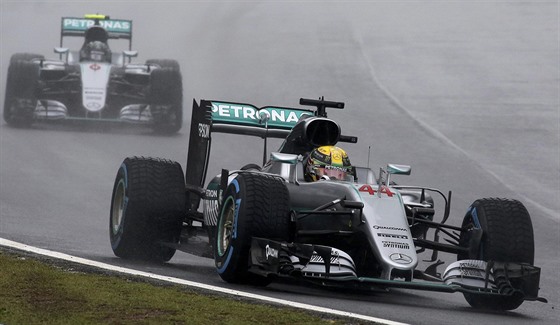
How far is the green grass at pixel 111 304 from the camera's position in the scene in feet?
30.5

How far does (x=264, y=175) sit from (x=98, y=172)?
10813 millimetres

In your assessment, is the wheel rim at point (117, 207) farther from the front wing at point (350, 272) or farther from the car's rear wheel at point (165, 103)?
the car's rear wheel at point (165, 103)

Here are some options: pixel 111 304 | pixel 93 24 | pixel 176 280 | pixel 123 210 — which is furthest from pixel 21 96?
pixel 111 304

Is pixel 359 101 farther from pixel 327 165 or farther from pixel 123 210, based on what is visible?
pixel 327 165

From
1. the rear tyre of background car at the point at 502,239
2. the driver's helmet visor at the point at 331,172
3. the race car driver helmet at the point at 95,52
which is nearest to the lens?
the rear tyre of background car at the point at 502,239

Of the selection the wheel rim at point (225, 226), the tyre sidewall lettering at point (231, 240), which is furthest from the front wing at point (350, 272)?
the wheel rim at point (225, 226)

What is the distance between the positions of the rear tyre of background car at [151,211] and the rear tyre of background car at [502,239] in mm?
3218

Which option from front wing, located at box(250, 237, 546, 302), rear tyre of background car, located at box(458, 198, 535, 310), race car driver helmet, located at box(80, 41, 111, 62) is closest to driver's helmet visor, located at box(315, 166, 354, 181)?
rear tyre of background car, located at box(458, 198, 535, 310)

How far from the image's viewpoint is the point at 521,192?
73.6 ft

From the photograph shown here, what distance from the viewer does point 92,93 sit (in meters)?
27.3

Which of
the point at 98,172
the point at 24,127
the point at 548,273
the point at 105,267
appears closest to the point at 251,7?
the point at 24,127

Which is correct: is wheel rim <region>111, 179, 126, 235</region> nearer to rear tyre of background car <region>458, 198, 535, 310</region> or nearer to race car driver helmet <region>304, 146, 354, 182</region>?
race car driver helmet <region>304, 146, 354, 182</region>

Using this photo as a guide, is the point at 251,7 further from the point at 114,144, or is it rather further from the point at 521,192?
the point at 521,192

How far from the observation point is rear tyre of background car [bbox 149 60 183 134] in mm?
27461
